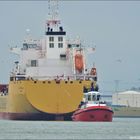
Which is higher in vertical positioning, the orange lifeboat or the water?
the orange lifeboat

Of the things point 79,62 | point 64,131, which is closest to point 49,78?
point 79,62

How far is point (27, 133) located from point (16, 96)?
25.6 meters

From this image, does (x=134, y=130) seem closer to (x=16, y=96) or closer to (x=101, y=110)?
(x=101, y=110)

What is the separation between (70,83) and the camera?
375 ft

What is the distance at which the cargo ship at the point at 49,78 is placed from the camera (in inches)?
4466

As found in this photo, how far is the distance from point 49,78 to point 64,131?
73.5 ft

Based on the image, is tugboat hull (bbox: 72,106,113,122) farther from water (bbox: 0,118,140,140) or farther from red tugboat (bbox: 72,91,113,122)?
water (bbox: 0,118,140,140)

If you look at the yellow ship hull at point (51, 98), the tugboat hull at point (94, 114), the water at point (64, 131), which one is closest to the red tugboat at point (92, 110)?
the tugboat hull at point (94, 114)

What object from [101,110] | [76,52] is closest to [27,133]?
[101,110]

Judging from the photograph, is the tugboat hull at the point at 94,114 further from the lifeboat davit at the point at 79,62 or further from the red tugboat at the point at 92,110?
the lifeboat davit at the point at 79,62

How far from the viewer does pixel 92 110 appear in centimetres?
10850

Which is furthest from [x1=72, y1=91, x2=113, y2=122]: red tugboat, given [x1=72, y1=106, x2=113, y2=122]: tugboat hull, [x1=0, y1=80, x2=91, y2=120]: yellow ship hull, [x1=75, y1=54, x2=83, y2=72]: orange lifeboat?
[x1=75, y1=54, x2=83, y2=72]: orange lifeboat

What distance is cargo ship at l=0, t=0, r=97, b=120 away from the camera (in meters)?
113

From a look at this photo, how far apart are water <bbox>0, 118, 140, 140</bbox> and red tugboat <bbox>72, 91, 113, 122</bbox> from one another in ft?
2.29
